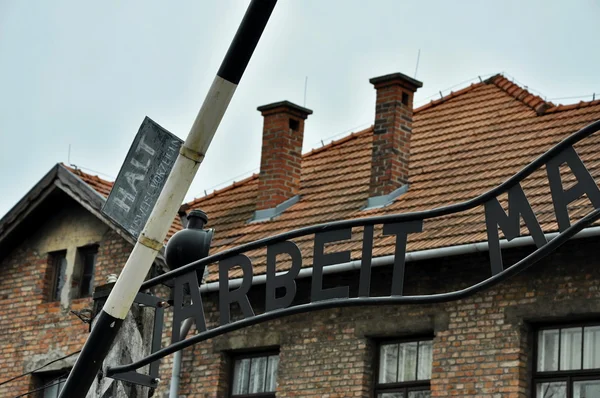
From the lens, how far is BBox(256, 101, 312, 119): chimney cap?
2212 centimetres

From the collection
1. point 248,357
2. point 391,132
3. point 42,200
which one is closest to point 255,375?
point 248,357

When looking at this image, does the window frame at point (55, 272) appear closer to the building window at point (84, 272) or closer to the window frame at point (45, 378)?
the building window at point (84, 272)

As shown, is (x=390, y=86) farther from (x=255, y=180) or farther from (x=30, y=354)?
(x=30, y=354)

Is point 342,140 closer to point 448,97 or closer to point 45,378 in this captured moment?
point 448,97

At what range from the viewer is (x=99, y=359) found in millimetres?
9203

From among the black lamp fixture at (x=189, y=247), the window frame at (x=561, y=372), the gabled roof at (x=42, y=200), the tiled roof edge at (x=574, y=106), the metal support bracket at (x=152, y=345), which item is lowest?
the metal support bracket at (x=152, y=345)

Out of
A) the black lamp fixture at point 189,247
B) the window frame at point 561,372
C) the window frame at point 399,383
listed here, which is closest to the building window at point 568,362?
the window frame at point 561,372

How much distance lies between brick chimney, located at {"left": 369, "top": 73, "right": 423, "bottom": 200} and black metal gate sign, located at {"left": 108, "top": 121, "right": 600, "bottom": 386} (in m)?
10.3

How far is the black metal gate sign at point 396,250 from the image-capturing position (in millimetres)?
8766

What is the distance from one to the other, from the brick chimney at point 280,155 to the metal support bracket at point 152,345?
11.3 meters

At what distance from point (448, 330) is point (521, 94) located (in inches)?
208

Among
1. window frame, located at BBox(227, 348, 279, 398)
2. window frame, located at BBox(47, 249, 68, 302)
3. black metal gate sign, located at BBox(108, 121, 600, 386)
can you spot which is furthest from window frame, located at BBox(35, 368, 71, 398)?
black metal gate sign, located at BBox(108, 121, 600, 386)

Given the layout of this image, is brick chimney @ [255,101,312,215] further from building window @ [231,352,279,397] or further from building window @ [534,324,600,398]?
building window @ [534,324,600,398]

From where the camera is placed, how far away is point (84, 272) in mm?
22641
